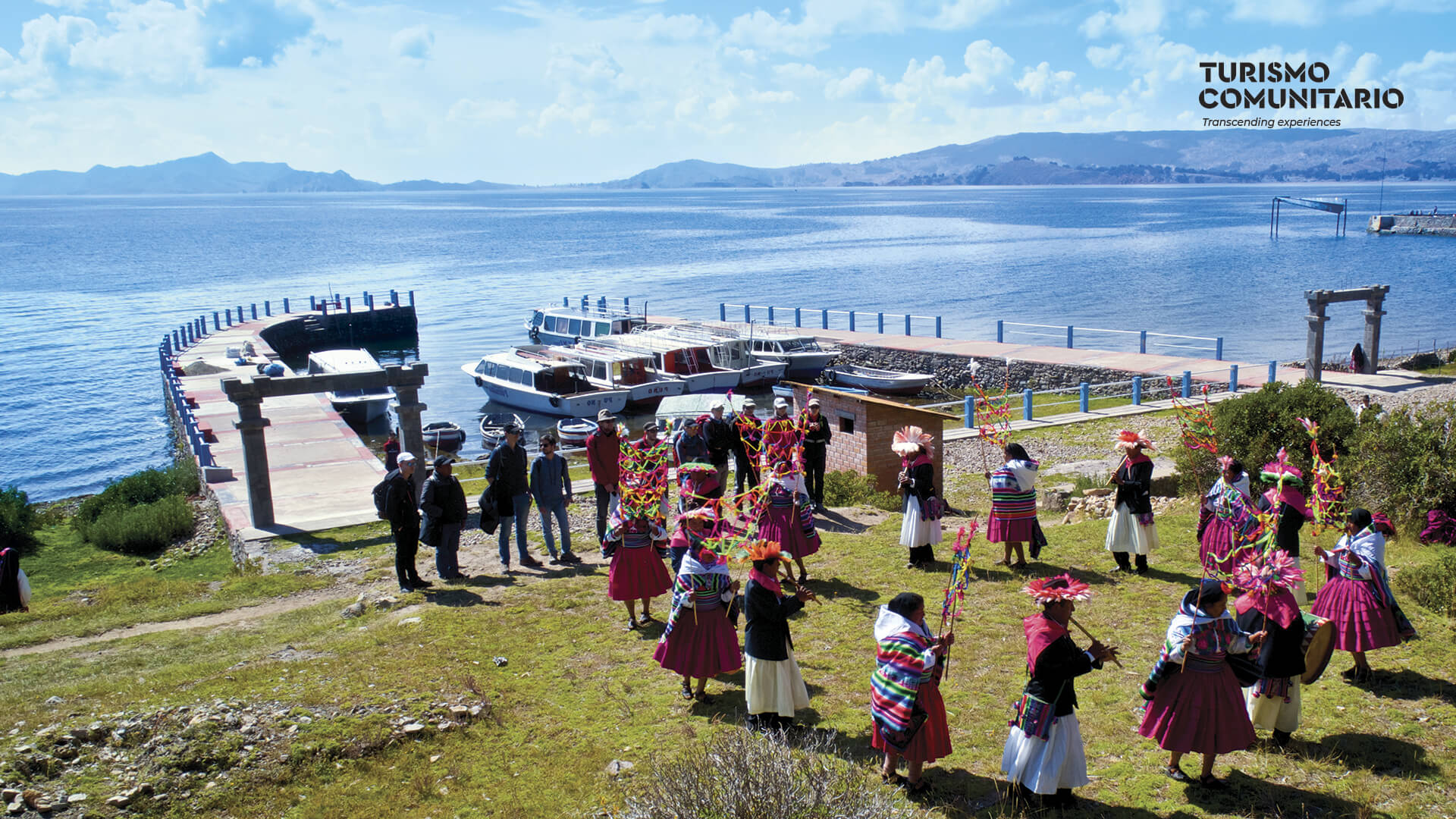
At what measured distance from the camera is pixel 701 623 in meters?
8.14

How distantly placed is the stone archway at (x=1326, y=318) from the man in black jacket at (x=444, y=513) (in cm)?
2311

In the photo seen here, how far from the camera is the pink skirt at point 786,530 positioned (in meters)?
11.2

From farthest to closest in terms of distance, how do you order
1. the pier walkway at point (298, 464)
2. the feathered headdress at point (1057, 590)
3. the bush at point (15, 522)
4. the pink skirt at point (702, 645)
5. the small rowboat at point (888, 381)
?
the small rowboat at point (888, 381)
the pier walkway at point (298, 464)
the bush at point (15, 522)
the pink skirt at point (702, 645)
the feathered headdress at point (1057, 590)

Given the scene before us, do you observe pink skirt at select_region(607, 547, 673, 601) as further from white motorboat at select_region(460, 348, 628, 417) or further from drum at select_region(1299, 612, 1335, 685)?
white motorboat at select_region(460, 348, 628, 417)

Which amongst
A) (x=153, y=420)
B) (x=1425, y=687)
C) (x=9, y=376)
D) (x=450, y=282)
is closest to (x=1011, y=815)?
(x=1425, y=687)

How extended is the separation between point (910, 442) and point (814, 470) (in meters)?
3.74

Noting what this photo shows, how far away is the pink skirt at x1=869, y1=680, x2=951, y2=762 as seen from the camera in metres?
6.57

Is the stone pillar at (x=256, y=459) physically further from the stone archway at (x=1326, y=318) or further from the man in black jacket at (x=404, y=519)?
the stone archway at (x=1326, y=318)

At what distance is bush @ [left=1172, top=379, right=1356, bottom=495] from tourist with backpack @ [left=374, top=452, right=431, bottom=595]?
10.9 metres

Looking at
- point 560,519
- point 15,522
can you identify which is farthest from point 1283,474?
point 15,522

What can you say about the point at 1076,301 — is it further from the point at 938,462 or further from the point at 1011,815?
the point at 1011,815

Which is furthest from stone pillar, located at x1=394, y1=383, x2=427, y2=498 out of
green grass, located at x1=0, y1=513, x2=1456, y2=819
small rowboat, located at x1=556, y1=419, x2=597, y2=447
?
small rowboat, located at x1=556, y1=419, x2=597, y2=447

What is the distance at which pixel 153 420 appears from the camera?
4166 centimetres

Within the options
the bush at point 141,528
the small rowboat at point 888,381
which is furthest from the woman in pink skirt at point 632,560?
the small rowboat at point 888,381
